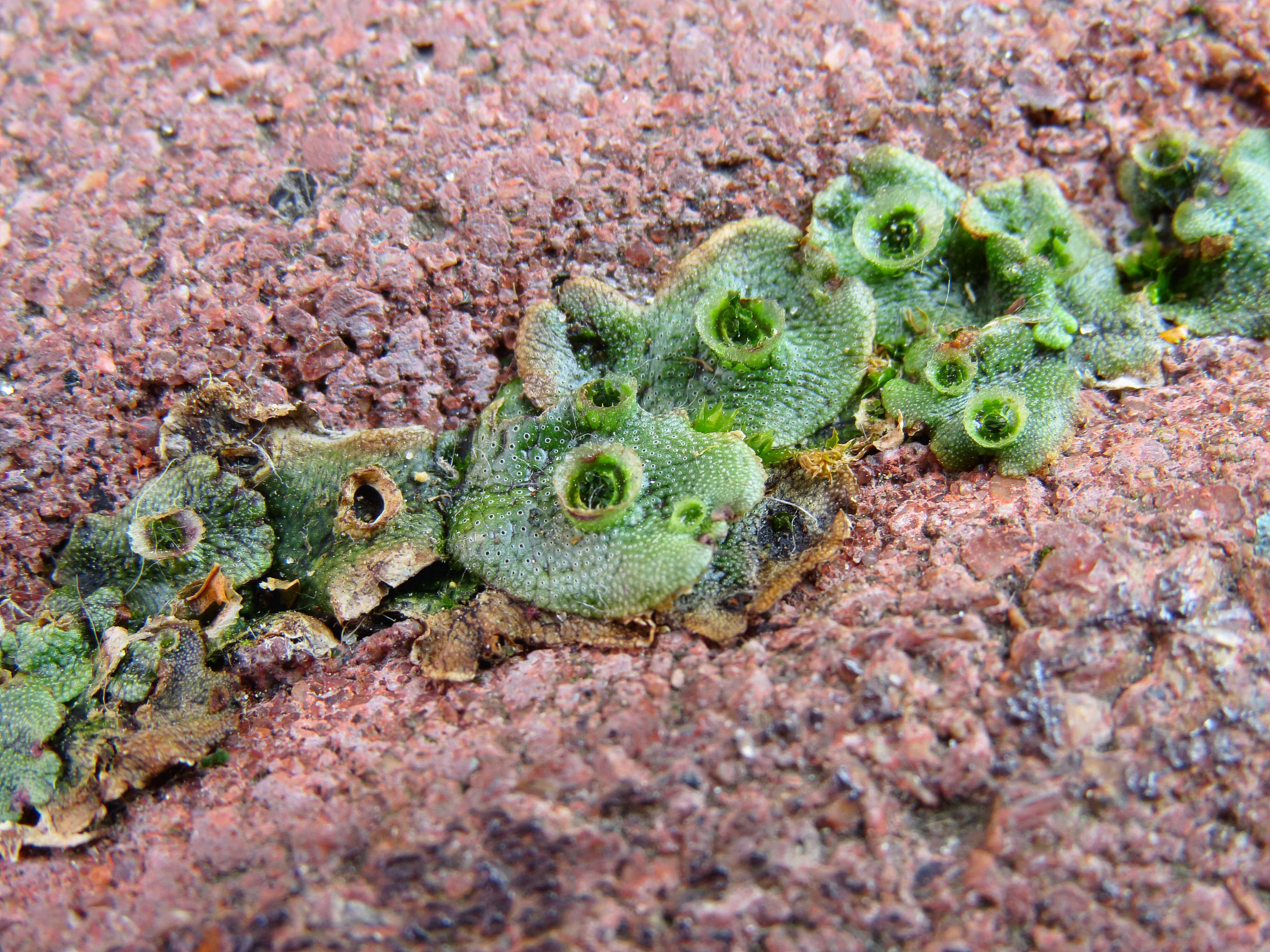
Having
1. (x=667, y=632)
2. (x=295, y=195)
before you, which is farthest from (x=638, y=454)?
(x=295, y=195)

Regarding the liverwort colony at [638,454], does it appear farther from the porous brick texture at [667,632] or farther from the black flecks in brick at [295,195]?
the black flecks in brick at [295,195]

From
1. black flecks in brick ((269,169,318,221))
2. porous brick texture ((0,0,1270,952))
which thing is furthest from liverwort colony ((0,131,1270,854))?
black flecks in brick ((269,169,318,221))

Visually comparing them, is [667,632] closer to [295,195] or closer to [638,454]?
[638,454]

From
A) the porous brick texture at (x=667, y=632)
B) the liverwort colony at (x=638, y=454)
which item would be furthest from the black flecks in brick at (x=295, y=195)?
the liverwort colony at (x=638, y=454)

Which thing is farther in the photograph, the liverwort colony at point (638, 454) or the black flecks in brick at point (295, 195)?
the black flecks in brick at point (295, 195)

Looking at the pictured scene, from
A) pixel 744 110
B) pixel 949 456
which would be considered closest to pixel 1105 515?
pixel 949 456

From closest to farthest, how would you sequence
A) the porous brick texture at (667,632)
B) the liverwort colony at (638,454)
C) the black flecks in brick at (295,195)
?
the porous brick texture at (667,632)
the liverwort colony at (638,454)
the black flecks in brick at (295,195)

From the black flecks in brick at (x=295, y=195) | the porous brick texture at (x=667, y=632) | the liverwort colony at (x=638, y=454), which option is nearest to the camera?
the porous brick texture at (x=667, y=632)

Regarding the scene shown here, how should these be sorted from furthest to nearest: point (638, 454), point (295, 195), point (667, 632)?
1. point (295, 195)
2. point (638, 454)
3. point (667, 632)
